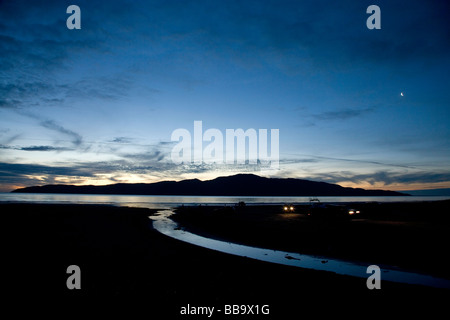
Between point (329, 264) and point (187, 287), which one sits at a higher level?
point (187, 287)

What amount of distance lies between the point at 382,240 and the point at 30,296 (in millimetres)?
20181

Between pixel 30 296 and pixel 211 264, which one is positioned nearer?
pixel 30 296

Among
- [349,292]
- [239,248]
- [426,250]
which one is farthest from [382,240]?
[349,292]

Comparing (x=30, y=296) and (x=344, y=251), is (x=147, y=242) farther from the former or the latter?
(x=344, y=251)

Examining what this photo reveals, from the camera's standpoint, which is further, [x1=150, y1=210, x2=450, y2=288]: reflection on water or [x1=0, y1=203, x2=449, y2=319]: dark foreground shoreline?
[x1=150, y1=210, x2=450, y2=288]: reflection on water

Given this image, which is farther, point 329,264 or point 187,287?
point 329,264

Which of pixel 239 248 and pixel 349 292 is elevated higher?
pixel 349 292

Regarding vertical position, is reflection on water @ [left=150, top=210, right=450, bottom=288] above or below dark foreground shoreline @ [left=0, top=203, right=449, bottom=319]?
below

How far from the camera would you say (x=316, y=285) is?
28.3ft

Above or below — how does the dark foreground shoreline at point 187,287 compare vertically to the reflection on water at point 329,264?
above

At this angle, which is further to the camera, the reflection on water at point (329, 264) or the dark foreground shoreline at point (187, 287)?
the reflection on water at point (329, 264)
